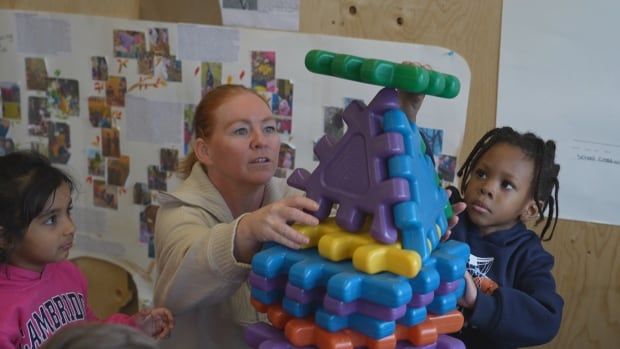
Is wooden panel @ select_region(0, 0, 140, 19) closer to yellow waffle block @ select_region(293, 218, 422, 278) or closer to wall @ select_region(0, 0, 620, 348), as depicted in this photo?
wall @ select_region(0, 0, 620, 348)

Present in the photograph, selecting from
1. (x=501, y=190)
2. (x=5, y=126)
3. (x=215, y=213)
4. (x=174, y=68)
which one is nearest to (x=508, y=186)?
(x=501, y=190)

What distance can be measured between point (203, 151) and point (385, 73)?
468 millimetres

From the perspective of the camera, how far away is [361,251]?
23.4 inches

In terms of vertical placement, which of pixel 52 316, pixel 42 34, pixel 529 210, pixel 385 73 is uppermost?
pixel 42 34

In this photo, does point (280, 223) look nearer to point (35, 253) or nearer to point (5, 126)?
point (35, 253)

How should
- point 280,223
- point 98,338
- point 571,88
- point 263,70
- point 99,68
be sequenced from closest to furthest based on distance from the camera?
point 98,338 → point 280,223 → point 571,88 → point 263,70 → point 99,68

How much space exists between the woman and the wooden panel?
0.54 metres

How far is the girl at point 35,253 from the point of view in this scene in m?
0.93

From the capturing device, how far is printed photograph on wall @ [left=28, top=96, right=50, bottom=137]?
1.53 meters

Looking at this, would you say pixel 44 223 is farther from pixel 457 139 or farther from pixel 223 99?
pixel 457 139

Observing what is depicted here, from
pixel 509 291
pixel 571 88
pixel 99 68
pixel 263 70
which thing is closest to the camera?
pixel 509 291

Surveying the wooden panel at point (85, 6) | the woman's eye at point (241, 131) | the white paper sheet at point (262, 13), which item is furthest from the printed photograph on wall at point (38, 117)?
the woman's eye at point (241, 131)

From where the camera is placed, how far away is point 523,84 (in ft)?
4.15

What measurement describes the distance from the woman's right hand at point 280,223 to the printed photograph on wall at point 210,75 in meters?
0.75
